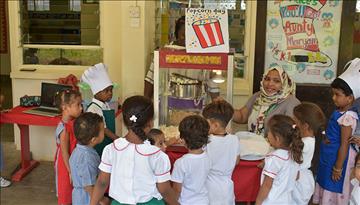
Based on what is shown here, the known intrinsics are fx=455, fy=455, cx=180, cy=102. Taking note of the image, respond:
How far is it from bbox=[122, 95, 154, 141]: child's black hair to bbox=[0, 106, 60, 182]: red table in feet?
6.10

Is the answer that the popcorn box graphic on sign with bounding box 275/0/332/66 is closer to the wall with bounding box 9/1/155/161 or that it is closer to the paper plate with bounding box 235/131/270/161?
the wall with bounding box 9/1/155/161

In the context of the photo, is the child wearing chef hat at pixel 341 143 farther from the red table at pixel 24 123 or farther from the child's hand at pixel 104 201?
the red table at pixel 24 123

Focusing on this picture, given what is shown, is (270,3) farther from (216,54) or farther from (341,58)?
(216,54)

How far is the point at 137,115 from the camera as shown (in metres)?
2.32

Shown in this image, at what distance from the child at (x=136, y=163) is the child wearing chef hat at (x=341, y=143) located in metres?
1.22

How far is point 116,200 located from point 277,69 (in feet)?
5.11

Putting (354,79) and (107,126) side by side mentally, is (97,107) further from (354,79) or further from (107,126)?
(354,79)

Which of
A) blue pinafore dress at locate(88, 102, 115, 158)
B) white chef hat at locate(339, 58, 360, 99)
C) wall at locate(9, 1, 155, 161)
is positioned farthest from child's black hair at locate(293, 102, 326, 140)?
wall at locate(9, 1, 155, 161)

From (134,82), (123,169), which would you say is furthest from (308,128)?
(134,82)

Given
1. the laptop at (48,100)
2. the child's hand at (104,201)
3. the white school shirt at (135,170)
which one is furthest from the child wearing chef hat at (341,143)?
the laptop at (48,100)

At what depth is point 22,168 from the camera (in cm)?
454

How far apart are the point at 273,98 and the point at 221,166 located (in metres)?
0.87

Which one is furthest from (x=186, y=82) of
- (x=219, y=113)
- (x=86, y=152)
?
(x=86, y=152)

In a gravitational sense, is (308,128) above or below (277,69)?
below
